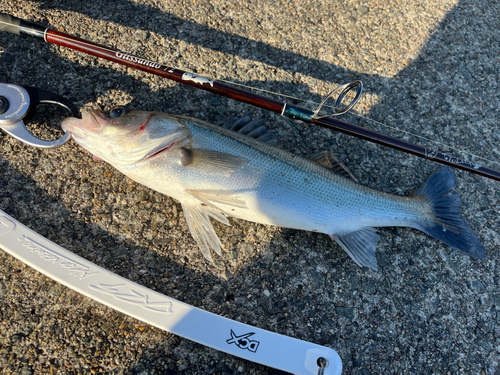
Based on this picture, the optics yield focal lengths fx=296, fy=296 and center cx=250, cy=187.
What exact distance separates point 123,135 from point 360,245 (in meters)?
1.89

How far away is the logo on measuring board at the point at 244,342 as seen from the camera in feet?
6.09

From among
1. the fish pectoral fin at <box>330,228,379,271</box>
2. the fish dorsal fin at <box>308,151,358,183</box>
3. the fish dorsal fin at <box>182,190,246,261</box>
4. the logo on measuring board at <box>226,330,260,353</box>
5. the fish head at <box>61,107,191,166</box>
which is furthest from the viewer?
the fish dorsal fin at <box>308,151,358,183</box>

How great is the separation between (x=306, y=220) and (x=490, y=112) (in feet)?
7.89

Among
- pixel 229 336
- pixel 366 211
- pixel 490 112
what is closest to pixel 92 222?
pixel 229 336

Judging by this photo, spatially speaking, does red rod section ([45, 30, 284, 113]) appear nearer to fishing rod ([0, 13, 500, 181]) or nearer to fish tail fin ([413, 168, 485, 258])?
fishing rod ([0, 13, 500, 181])

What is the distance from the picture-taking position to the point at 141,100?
8.16 feet

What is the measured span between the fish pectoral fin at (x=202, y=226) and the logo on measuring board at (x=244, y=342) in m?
0.54

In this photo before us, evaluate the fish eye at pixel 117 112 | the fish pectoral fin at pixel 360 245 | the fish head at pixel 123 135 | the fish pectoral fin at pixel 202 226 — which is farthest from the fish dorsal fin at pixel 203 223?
the fish pectoral fin at pixel 360 245

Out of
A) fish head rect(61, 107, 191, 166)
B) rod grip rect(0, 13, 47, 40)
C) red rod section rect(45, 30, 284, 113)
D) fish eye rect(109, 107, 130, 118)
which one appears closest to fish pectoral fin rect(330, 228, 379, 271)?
red rod section rect(45, 30, 284, 113)

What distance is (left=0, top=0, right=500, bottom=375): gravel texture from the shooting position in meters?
1.99

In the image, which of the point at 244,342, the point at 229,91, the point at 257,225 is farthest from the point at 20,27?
the point at 244,342

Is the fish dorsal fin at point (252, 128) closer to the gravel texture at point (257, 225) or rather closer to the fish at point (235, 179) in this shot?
the fish at point (235, 179)

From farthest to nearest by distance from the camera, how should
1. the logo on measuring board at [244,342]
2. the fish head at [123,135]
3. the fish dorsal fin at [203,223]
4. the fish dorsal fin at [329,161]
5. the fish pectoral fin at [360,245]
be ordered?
the fish dorsal fin at [329,161], the fish pectoral fin at [360,245], the fish dorsal fin at [203,223], the fish head at [123,135], the logo on measuring board at [244,342]

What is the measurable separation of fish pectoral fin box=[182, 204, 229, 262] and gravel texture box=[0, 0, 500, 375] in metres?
0.14
